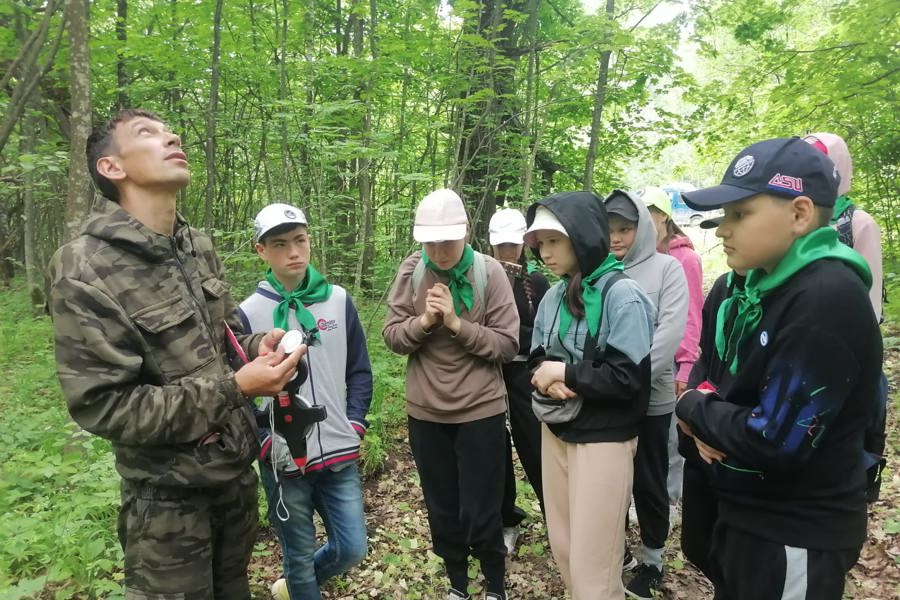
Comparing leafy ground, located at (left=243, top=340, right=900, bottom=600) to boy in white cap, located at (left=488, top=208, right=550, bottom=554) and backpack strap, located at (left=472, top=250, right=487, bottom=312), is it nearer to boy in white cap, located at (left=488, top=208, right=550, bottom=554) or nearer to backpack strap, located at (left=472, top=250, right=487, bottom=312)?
boy in white cap, located at (left=488, top=208, right=550, bottom=554)

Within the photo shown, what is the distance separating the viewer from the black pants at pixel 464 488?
2.84m

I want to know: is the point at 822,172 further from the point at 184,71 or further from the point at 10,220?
the point at 10,220

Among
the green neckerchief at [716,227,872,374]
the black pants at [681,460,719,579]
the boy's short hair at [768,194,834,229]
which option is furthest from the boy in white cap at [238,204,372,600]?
the boy's short hair at [768,194,834,229]

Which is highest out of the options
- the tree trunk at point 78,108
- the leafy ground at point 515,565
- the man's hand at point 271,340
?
the tree trunk at point 78,108

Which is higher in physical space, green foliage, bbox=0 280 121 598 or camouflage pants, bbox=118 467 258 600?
camouflage pants, bbox=118 467 258 600

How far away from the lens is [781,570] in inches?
61.1

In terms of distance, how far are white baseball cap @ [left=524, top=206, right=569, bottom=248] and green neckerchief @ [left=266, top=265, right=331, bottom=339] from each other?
1.16 metres

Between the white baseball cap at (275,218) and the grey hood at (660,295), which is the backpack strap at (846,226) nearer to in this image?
the grey hood at (660,295)

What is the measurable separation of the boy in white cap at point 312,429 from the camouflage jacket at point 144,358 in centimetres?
56

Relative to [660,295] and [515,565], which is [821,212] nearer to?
[660,295]

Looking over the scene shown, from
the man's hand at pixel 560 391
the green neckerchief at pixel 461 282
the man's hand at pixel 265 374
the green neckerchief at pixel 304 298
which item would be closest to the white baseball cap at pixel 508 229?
the green neckerchief at pixel 461 282

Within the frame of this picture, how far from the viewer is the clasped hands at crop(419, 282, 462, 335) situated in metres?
2.67

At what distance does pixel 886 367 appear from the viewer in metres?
6.35

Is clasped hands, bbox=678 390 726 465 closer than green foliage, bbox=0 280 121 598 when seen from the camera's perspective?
Yes
